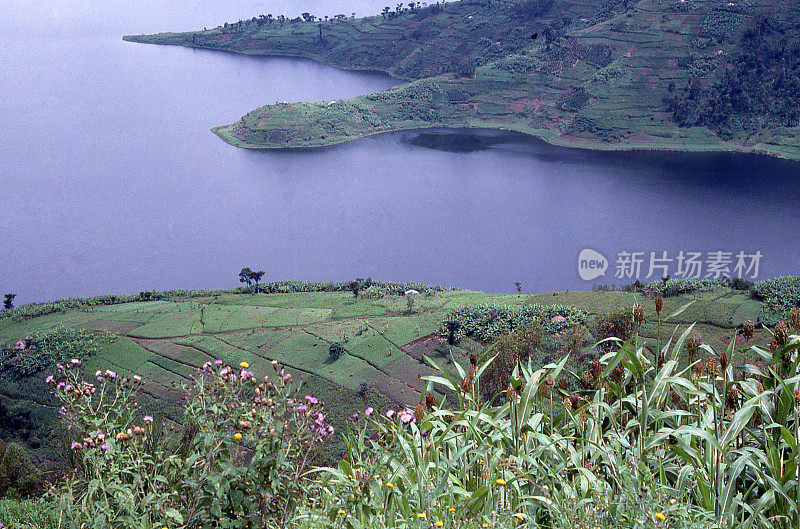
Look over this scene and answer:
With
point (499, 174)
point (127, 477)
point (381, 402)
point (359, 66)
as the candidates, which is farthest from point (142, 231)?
point (359, 66)

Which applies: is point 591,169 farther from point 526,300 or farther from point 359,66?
point 359,66

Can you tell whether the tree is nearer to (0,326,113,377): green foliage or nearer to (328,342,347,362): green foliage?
(0,326,113,377): green foliage

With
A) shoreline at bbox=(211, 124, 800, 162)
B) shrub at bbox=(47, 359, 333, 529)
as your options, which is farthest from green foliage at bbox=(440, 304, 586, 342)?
shoreline at bbox=(211, 124, 800, 162)

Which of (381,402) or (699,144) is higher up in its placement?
(699,144)

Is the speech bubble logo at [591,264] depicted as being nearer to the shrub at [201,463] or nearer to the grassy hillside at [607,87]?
the grassy hillside at [607,87]

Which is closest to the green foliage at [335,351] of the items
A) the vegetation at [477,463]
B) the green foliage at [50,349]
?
the green foliage at [50,349]

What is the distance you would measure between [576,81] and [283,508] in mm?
55679

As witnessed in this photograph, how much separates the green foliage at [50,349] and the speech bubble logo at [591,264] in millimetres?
19006

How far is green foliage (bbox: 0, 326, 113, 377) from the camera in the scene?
17203 mm

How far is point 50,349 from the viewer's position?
17922mm

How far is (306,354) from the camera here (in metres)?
17.2

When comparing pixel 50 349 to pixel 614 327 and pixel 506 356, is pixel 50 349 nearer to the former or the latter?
pixel 506 356

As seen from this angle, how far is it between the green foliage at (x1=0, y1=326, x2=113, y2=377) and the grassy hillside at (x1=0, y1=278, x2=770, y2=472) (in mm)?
107

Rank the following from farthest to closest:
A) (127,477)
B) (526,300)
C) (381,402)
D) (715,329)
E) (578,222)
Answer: (578,222), (526,300), (715,329), (381,402), (127,477)
